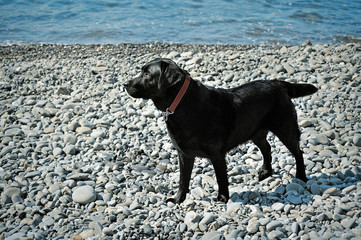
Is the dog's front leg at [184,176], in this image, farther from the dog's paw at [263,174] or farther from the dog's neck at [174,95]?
the dog's paw at [263,174]

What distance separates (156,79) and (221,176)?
1.36 meters

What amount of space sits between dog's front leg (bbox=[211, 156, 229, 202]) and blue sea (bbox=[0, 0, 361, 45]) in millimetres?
10074

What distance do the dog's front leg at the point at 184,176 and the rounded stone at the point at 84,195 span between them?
0.93 metres

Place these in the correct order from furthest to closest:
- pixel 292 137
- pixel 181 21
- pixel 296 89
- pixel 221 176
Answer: pixel 181 21, pixel 296 89, pixel 292 137, pixel 221 176

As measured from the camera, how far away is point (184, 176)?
14.9 feet

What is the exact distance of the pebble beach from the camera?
3.85 m

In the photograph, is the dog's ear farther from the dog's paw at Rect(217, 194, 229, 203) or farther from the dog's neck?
the dog's paw at Rect(217, 194, 229, 203)

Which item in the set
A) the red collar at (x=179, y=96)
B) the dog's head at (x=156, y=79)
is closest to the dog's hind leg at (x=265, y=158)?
the red collar at (x=179, y=96)

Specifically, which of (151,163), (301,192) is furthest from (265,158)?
(151,163)

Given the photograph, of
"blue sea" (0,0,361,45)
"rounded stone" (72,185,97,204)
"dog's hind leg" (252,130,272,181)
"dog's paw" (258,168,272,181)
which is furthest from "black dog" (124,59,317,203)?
"blue sea" (0,0,361,45)

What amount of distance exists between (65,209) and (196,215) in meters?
1.54

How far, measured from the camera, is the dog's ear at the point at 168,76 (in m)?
3.92

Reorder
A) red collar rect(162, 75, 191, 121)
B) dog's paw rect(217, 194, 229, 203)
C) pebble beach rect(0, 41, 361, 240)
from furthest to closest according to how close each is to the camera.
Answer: dog's paw rect(217, 194, 229, 203), red collar rect(162, 75, 191, 121), pebble beach rect(0, 41, 361, 240)

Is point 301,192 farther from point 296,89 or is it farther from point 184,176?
point 184,176
